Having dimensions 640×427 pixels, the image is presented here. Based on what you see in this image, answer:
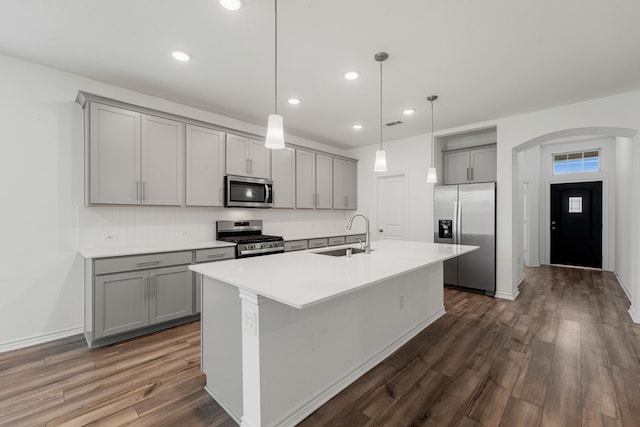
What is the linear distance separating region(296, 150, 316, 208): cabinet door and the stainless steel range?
87cm

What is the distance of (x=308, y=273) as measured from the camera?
1.81 meters

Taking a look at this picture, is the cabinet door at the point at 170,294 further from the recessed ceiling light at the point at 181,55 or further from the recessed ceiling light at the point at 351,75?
the recessed ceiling light at the point at 351,75

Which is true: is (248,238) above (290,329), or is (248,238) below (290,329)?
above

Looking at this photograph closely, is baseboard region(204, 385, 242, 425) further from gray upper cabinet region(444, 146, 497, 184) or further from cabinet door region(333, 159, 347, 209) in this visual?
gray upper cabinet region(444, 146, 497, 184)

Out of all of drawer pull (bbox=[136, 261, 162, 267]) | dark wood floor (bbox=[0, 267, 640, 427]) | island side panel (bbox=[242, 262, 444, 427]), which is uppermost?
drawer pull (bbox=[136, 261, 162, 267])

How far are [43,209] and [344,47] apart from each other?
3.29m

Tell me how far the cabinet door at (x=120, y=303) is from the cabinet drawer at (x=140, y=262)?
6 cm

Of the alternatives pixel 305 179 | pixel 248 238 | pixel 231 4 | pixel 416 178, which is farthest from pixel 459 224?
pixel 231 4

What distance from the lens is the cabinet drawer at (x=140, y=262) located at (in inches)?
102

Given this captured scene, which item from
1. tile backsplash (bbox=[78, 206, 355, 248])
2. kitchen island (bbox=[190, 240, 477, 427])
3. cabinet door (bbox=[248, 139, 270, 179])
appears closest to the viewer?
kitchen island (bbox=[190, 240, 477, 427])

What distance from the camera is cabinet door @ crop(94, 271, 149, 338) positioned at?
8.49ft

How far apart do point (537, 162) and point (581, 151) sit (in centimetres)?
80

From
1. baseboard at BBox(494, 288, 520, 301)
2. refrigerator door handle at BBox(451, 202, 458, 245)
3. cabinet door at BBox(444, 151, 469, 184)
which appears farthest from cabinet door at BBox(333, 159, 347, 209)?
baseboard at BBox(494, 288, 520, 301)

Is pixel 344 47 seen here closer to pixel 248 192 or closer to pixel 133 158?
pixel 248 192
